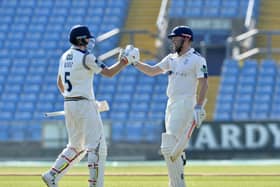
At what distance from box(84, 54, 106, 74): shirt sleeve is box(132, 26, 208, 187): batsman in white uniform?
37.3 inches

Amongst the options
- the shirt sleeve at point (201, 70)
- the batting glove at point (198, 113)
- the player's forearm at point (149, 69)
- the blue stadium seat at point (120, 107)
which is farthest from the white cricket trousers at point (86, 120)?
the blue stadium seat at point (120, 107)

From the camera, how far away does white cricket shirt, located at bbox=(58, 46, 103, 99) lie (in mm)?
11610

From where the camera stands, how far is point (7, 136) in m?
25.2

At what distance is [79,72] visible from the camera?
1166 centimetres

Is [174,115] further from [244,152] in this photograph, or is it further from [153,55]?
[153,55]

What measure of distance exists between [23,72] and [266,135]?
8.79 meters

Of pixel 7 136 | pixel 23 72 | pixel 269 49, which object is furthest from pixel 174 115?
pixel 23 72

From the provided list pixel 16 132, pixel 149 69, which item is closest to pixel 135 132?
pixel 16 132

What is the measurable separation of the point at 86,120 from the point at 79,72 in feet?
1.90

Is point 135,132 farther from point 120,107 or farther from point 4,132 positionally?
point 4,132

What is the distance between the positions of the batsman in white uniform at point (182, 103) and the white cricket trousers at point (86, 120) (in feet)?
2.73

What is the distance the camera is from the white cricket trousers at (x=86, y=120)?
11625mm

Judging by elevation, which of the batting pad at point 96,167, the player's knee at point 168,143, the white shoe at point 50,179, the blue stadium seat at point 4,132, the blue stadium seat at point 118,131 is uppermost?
the player's knee at point 168,143

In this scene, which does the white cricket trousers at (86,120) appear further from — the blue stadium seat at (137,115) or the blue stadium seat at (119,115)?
the blue stadium seat at (119,115)
